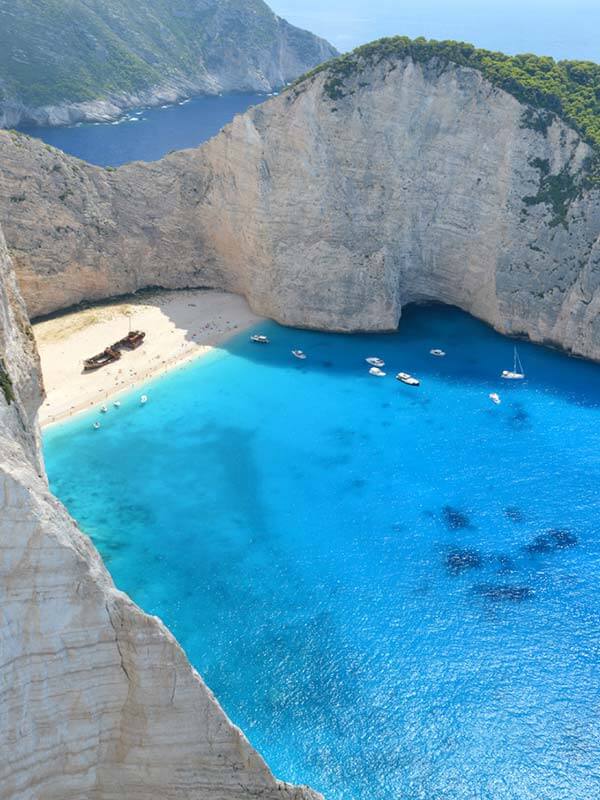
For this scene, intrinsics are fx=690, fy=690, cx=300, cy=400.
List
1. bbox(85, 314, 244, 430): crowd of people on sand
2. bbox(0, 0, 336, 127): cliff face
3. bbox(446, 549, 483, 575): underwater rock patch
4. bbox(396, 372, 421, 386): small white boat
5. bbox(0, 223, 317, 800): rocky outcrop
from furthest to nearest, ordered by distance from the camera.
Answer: bbox(0, 0, 336, 127): cliff face, bbox(396, 372, 421, 386): small white boat, bbox(85, 314, 244, 430): crowd of people on sand, bbox(446, 549, 483, 575): underwater rock patch, bbox(0, 223, 317, 800): rocky outcrop

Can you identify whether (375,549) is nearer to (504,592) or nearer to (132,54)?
(504,592)

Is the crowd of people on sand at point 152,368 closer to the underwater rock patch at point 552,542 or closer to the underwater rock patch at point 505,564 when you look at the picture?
the underwater rock patch at point 505,564

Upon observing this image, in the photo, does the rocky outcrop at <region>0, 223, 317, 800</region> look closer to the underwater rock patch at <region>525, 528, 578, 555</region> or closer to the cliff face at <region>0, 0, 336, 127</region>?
the underwater rock patch at <region>525, 528, 578, 555</region>

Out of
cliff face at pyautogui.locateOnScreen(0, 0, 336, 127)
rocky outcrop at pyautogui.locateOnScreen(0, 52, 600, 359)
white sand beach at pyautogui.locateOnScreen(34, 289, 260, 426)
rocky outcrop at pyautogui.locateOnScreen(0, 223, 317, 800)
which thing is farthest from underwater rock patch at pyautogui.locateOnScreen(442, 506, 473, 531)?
cliff face at pyautogui.locateOnScreen(0, 0, 336, 127)

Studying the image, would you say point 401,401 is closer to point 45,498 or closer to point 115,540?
point 115,540

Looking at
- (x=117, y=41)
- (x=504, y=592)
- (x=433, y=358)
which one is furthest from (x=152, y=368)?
(x=117, y=41)
